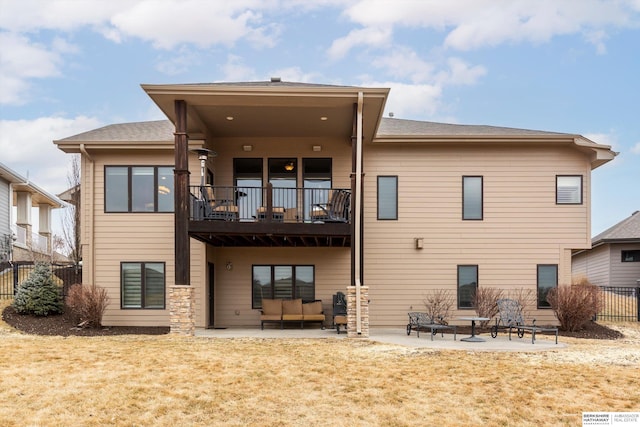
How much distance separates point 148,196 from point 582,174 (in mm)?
11968

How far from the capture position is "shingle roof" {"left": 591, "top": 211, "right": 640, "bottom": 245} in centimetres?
2404

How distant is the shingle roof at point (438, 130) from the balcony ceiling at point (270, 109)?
4.95 feet

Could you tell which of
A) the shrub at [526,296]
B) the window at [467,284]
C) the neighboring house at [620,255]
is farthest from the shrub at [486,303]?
the neighboring house at [620,255]

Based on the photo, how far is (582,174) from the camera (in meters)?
15.9

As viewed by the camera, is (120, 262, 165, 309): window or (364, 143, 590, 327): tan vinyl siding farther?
(364, 143, 590, 327): tan vinyl siding

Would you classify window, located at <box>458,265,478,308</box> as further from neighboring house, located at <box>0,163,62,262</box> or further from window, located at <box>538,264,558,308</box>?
neighboring house, located at <box>0,163,62,262</box>

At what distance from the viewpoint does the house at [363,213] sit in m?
15.3

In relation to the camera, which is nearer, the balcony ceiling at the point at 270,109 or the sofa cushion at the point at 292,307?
the balcony ceiling at the point at 270,109

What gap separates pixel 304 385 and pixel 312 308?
7.42m

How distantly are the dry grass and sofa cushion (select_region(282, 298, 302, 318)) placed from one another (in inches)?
168

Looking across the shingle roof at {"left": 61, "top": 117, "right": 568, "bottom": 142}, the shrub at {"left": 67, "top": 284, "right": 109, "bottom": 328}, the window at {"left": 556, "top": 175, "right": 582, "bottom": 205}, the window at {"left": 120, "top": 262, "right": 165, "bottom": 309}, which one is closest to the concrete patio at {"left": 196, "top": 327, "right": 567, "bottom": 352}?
the window at {"left": 120, "top": 262, "right": 165, "bottom": 309}

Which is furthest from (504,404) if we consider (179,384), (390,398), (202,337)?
(202,337)

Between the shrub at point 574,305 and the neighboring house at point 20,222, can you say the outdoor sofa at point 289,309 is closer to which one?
the shrub at point 574,305

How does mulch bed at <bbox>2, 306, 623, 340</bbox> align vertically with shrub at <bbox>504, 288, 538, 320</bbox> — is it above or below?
below
